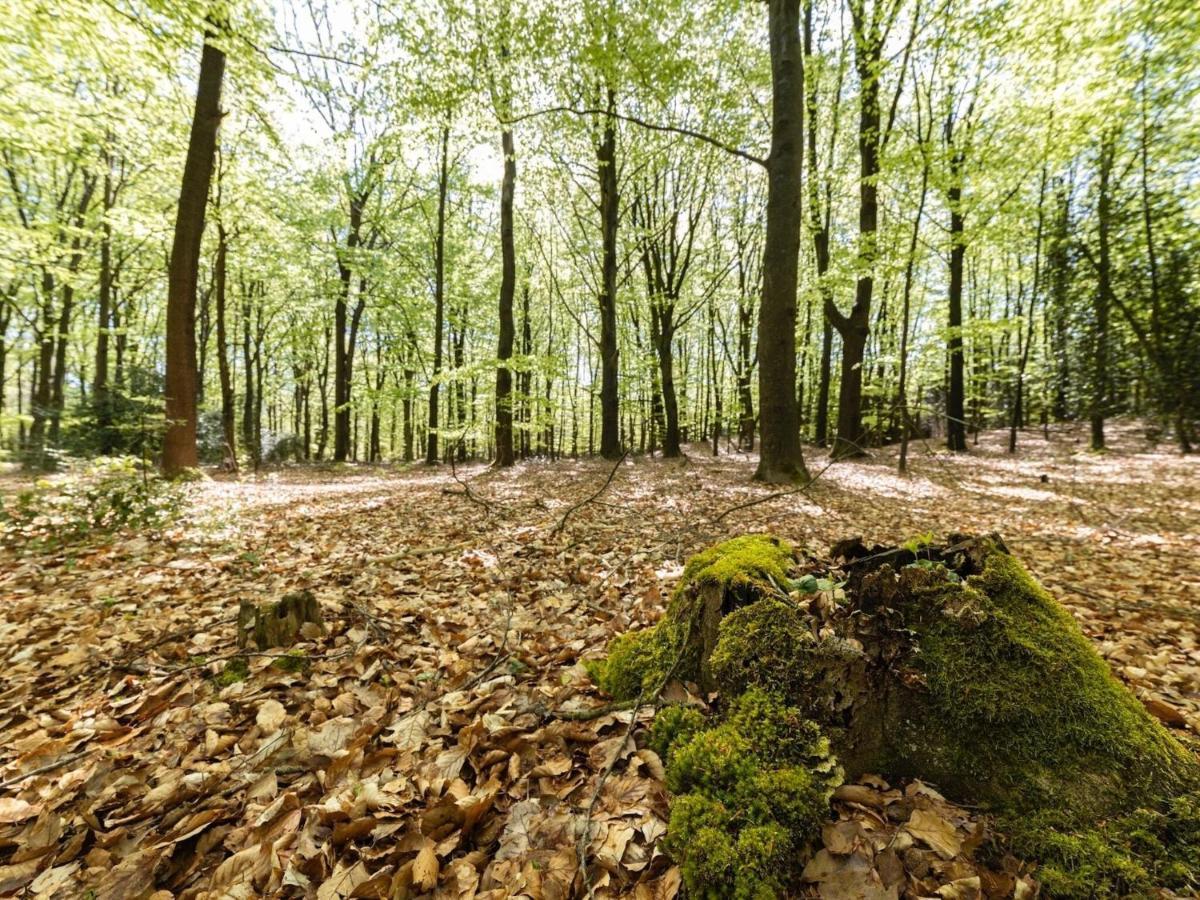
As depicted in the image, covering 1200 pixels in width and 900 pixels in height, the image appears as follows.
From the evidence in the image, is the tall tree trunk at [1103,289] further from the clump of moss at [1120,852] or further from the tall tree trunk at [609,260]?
the clump of moss at [1120,852]

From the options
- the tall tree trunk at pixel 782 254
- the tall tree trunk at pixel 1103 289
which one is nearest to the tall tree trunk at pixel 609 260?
the tall tree trunk at pixel 782 254

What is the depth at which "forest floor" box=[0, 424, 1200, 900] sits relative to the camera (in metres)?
1.59

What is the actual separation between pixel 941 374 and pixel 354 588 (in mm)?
22410

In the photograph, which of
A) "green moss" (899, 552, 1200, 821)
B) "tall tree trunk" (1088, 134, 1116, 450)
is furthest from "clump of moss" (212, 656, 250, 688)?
"tall tree trunk" (1088, 134, 1116, 450)

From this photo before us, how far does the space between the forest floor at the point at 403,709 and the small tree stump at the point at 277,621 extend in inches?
5.6

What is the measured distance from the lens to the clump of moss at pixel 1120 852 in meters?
1.27

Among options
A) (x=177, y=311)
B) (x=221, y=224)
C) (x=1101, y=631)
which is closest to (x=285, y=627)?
(x=1101, y=631)

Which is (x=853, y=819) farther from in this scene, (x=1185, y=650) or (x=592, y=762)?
(x=1185, y=650)

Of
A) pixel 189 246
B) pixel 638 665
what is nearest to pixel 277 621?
pixel 638 665

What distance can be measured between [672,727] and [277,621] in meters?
2.68

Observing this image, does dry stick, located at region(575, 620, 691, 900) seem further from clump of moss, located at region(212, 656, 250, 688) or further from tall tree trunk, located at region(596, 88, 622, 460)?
tall tree trunk, located at region(596, 88, 622, 460)

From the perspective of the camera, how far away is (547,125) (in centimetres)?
1405

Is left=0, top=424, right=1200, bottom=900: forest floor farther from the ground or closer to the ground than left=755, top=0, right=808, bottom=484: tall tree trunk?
closer to the ground

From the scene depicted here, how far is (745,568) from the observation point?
2.21 meters
